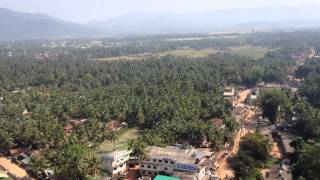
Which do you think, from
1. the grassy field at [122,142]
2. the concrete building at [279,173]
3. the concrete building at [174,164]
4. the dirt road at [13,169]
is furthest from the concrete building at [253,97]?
the dirt road at [13,169]

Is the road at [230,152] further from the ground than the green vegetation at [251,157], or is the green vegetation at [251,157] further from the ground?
the green vegetation at [251,157]

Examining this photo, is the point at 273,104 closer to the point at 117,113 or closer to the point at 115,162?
the point at 117,113

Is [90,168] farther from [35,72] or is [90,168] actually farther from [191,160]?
[35,72]

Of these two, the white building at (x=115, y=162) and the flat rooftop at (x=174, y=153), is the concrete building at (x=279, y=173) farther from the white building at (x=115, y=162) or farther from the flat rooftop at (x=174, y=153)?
the white building at (x=115, y=162)

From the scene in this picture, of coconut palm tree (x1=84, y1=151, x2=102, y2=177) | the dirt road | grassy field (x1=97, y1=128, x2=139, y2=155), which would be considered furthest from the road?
the dirt road

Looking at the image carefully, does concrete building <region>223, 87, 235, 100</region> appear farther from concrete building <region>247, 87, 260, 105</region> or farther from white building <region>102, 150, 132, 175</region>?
white building <region>102, 150, 132, 175</region>

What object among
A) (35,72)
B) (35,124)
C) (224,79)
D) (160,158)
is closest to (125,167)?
(160,158)

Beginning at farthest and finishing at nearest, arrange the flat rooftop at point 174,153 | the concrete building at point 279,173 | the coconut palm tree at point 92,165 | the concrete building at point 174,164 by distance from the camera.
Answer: the flat rooftop at point 174,153 → the concrete building at point 174,164 → the concrete building at point 279,173 → the coconut palm tree at point 92,165
